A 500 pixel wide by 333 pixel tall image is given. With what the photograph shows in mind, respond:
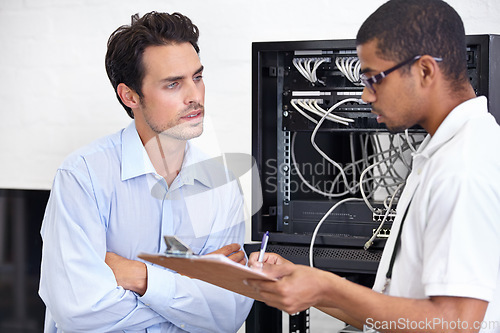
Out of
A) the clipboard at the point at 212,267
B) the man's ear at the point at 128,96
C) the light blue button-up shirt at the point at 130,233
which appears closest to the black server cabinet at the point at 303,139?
the light blue button-up shirt at the point at 130,233

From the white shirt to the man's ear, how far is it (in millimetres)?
835

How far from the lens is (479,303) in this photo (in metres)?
0.85

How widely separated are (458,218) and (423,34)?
1.00 feet

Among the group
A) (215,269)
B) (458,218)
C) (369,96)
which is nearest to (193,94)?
(369,96)

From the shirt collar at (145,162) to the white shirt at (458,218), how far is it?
0.66m

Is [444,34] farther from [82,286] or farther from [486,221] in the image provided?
[82,286]

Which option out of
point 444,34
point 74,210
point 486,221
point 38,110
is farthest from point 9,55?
point 486,221

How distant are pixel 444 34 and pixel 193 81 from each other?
71 centimetres

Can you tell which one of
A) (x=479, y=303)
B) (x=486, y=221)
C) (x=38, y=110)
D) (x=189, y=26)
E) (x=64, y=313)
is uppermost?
(x=189, y=26)

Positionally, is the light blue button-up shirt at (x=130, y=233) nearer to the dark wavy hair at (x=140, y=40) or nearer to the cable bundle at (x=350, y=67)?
the dark wavy hair at (x=140, y=40)

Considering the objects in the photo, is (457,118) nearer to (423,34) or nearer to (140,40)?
(423,34)

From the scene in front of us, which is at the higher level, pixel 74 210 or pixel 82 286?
pixel 74 210

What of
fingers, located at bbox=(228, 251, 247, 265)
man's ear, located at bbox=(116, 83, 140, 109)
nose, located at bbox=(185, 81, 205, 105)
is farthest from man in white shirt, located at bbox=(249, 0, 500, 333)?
man's ear, located at bbox=(116, 83, 140, 109)

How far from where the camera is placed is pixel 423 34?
3.10 ft
